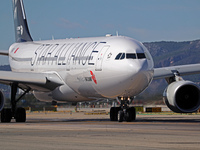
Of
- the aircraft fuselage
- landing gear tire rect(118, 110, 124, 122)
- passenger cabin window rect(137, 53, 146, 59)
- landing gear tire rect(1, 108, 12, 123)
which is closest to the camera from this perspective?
the aircraft fuselage

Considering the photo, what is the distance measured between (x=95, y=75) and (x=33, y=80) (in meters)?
4.28

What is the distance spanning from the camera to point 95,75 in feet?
101

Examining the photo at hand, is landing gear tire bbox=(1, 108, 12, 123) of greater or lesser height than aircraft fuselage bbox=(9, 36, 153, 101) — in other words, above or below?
below

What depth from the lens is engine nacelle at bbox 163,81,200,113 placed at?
3132 cm

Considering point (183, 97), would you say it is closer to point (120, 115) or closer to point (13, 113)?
point (120, 115)

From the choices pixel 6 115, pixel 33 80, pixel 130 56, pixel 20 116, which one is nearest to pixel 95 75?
pixel 130 56

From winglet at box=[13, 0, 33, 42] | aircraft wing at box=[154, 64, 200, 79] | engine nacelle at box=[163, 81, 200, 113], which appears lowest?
engine nacelle at box=[163, 81, 200, 113]

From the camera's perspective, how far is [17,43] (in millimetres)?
41656

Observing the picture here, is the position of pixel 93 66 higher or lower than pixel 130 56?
lower

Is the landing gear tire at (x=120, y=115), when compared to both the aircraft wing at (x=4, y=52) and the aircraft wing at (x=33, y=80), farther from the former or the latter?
the aircraft wing at (x=4, y=52)

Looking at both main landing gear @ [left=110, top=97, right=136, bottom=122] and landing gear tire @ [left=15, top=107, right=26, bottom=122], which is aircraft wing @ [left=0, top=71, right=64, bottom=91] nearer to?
landing gear tire @ [left=15, top=107, right=26, bottom=122]

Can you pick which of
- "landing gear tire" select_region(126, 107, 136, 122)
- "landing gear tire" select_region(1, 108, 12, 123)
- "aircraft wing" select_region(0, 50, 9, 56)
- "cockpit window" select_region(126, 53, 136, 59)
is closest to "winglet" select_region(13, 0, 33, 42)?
"aircraft wing" select_region(0, 50, 9, 56)

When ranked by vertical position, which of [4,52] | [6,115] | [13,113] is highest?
[4,52]

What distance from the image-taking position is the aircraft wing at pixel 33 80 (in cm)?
3253
